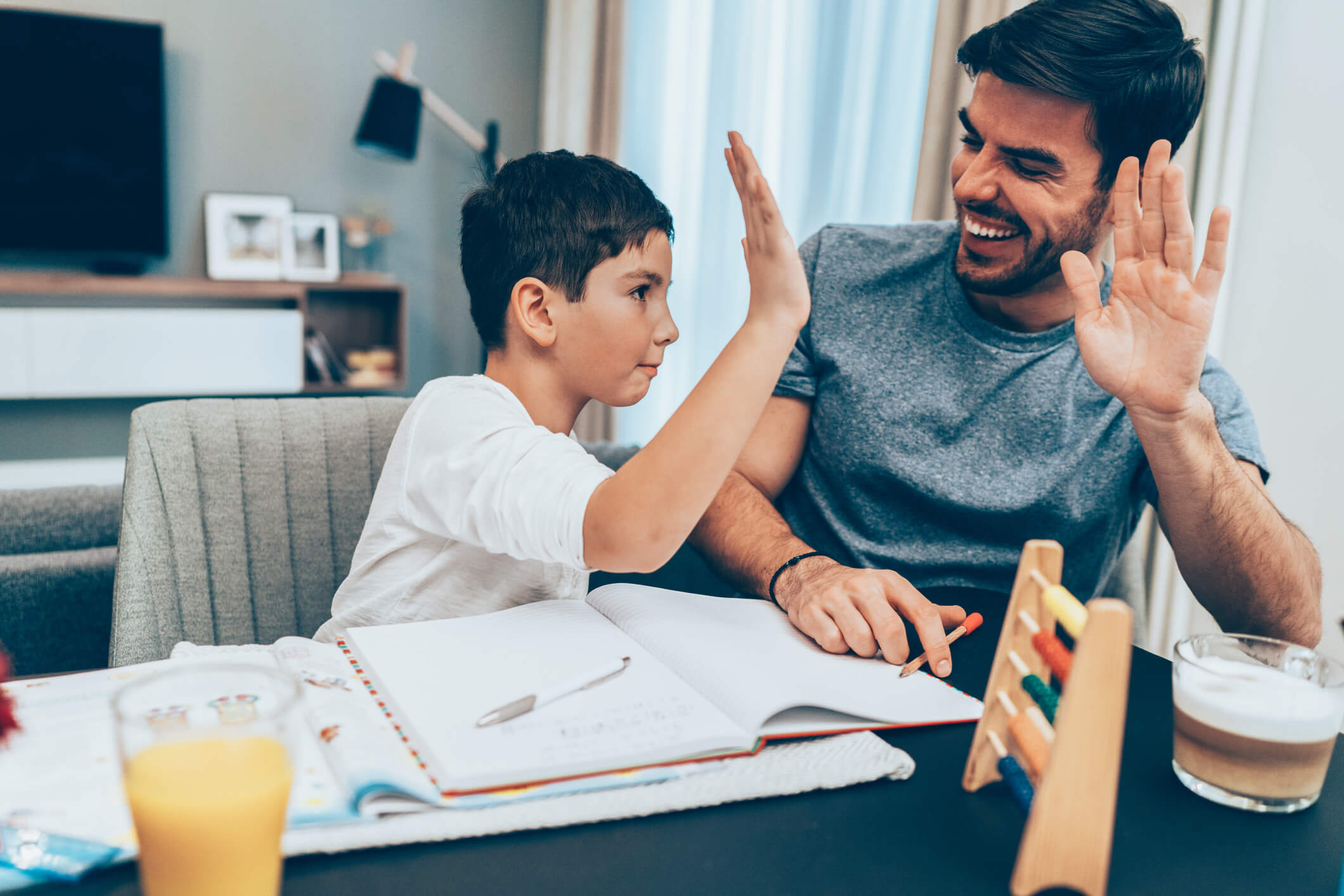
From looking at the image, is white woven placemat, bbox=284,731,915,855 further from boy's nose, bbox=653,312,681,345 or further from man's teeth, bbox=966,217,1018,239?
man's teeth, bbox=966,217,1018,239

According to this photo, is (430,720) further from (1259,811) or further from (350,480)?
(350,480)

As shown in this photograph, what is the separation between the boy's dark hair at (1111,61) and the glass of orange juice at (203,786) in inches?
44.7

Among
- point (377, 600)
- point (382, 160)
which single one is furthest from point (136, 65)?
point (377, 600)

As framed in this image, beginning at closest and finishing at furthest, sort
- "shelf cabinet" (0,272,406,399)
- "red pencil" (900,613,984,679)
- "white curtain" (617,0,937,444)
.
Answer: "red pencil" (900,613,984,679) → "white curtain" (617,0,937,444) → "shelf cabinet" (0,272,406,399)

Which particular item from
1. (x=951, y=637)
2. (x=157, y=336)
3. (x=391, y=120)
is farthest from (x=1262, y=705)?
(x=157, y=336)

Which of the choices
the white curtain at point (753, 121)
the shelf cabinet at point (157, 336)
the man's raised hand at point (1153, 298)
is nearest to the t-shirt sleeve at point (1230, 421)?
the man's raised hand at point (1153, 298)

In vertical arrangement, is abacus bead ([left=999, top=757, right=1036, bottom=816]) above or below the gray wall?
below

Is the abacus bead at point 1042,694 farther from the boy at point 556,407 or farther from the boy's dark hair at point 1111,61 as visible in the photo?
the boy's dark hair at point 1111,61

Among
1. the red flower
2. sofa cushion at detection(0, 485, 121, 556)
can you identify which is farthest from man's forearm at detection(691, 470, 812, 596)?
sofa cushion at detection(0, 485, 121, 556)

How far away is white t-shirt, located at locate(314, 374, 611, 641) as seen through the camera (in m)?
0.79

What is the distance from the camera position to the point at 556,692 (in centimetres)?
62

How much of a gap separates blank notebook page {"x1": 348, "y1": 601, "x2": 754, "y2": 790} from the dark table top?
0.15ft

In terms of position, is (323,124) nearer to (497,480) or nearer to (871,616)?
(497,480)

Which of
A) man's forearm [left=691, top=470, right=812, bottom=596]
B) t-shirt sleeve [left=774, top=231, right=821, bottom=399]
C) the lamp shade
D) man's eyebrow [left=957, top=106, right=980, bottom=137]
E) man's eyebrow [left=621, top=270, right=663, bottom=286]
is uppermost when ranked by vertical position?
the lamp shade
